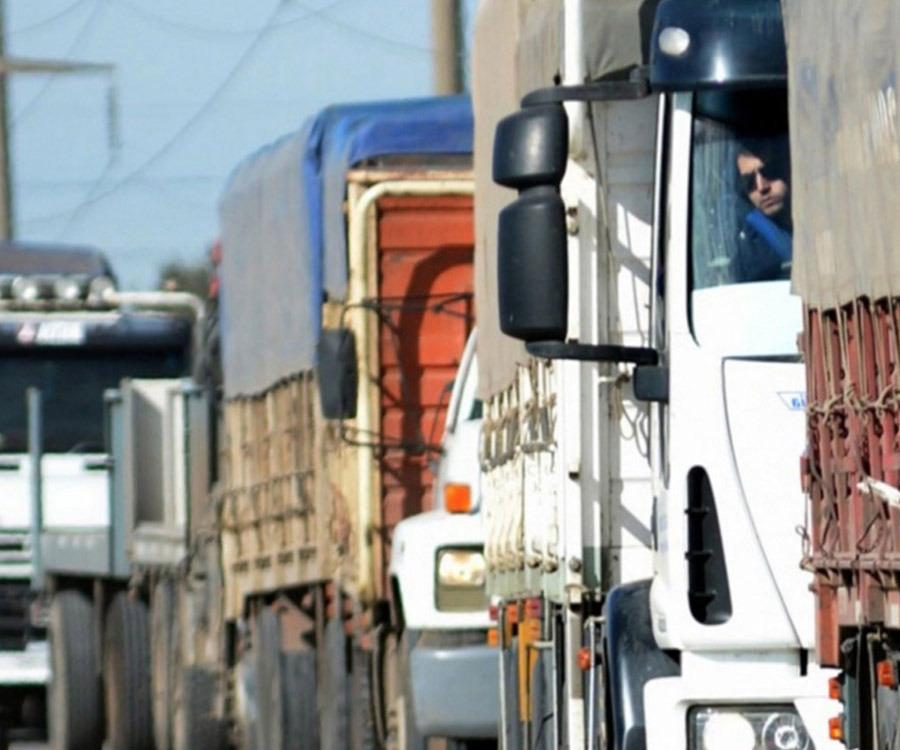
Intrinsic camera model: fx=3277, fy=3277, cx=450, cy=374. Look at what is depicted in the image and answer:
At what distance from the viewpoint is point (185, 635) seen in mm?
20109

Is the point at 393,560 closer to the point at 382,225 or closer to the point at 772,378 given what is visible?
the point at 382,225

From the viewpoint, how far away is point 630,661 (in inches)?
348

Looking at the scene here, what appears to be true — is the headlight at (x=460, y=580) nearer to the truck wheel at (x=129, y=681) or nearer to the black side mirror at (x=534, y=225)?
the black side mirror at (x=534, y=225)

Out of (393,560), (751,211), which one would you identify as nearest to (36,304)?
(393,560)

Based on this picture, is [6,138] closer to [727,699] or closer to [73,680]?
[73,680]

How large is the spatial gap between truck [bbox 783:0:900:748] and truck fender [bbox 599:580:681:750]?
1149 millimetres

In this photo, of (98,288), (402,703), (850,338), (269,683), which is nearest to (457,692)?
(402,703)

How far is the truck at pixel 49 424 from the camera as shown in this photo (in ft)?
71.2

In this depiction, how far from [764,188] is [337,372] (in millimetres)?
6008

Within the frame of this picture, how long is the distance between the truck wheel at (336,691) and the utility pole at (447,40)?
260 inches

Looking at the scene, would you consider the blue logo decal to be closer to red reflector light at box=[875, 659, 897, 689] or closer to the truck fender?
the truck fender

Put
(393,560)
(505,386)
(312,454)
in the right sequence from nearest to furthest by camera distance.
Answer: (505,386) < (393,560) < (312,454)

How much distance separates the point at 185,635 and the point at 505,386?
9.21 metres

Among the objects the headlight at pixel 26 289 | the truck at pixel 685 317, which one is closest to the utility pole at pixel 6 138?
the headlight at pixel 26 289
